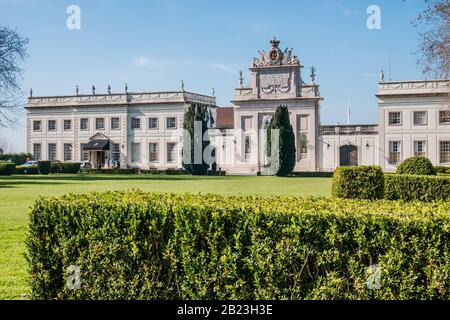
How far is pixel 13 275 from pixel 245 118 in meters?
45.2

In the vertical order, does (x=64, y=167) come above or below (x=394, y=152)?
below

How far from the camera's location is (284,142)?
44.6 metres

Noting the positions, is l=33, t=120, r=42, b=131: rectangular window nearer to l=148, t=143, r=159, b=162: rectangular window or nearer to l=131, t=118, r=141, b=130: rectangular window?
l=131, t=118, r=141, b=130: rectangular window

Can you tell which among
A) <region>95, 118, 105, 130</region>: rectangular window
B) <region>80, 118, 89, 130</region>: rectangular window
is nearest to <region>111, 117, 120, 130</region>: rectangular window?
<region>95, 118, 105, 130</region>: rectangular window

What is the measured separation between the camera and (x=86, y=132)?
188ft

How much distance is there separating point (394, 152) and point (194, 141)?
17307 millimetres

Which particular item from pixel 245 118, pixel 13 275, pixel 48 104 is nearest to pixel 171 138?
pixel 245 118

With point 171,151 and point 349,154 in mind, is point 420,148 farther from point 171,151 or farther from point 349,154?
point 171,151

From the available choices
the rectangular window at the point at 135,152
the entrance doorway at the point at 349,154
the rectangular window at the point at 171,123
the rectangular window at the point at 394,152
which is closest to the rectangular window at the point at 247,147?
the rectangular window at the point at 171,123

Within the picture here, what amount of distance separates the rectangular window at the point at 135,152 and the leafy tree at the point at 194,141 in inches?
349

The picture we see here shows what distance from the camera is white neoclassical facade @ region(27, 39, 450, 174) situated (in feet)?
154

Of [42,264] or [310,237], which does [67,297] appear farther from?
[310,237]

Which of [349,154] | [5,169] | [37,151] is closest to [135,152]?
[37,151]

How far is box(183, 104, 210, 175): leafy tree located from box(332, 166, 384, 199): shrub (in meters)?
32.0
